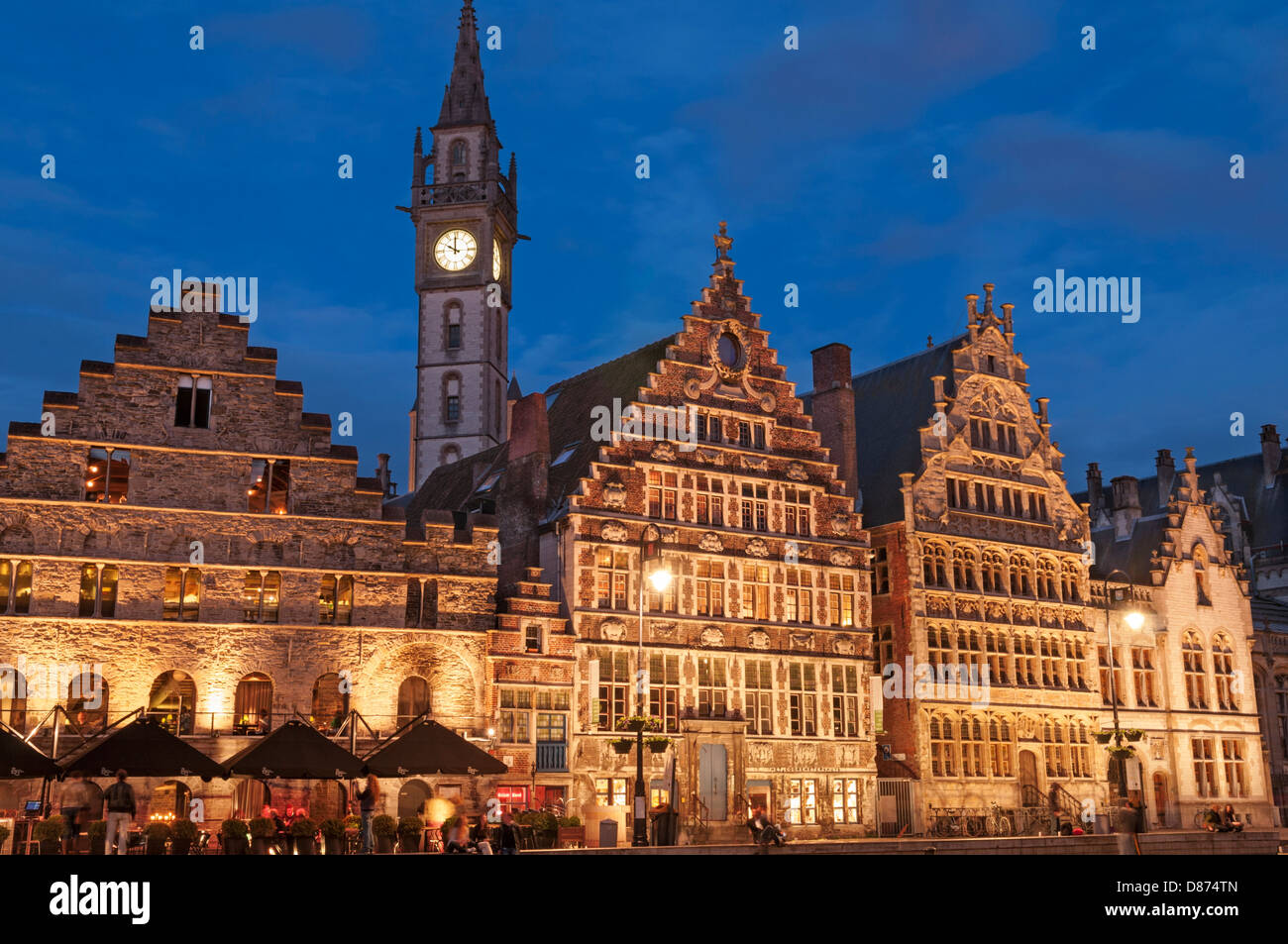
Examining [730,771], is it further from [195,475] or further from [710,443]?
[195,475]

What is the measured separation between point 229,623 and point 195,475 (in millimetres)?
4037

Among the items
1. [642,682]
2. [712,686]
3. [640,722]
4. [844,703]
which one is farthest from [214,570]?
[844,703]

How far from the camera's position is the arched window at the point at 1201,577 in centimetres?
5581

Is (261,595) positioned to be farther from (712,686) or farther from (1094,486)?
(1094,486)

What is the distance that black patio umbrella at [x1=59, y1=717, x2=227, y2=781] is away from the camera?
92.8 feet

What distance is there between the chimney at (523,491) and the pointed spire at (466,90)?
38771 millimetres

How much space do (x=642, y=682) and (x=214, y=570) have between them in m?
12.4

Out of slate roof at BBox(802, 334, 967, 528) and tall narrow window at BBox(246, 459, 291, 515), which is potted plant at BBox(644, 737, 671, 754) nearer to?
tall narrow window at BBox(246, 459, 291, 515)

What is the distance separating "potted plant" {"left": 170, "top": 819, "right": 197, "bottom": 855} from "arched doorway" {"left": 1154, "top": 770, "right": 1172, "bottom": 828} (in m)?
38.6

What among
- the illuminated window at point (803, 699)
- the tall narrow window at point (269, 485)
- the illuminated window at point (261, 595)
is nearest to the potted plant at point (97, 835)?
the illuminated window at point (261, 595)

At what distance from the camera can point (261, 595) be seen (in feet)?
117
